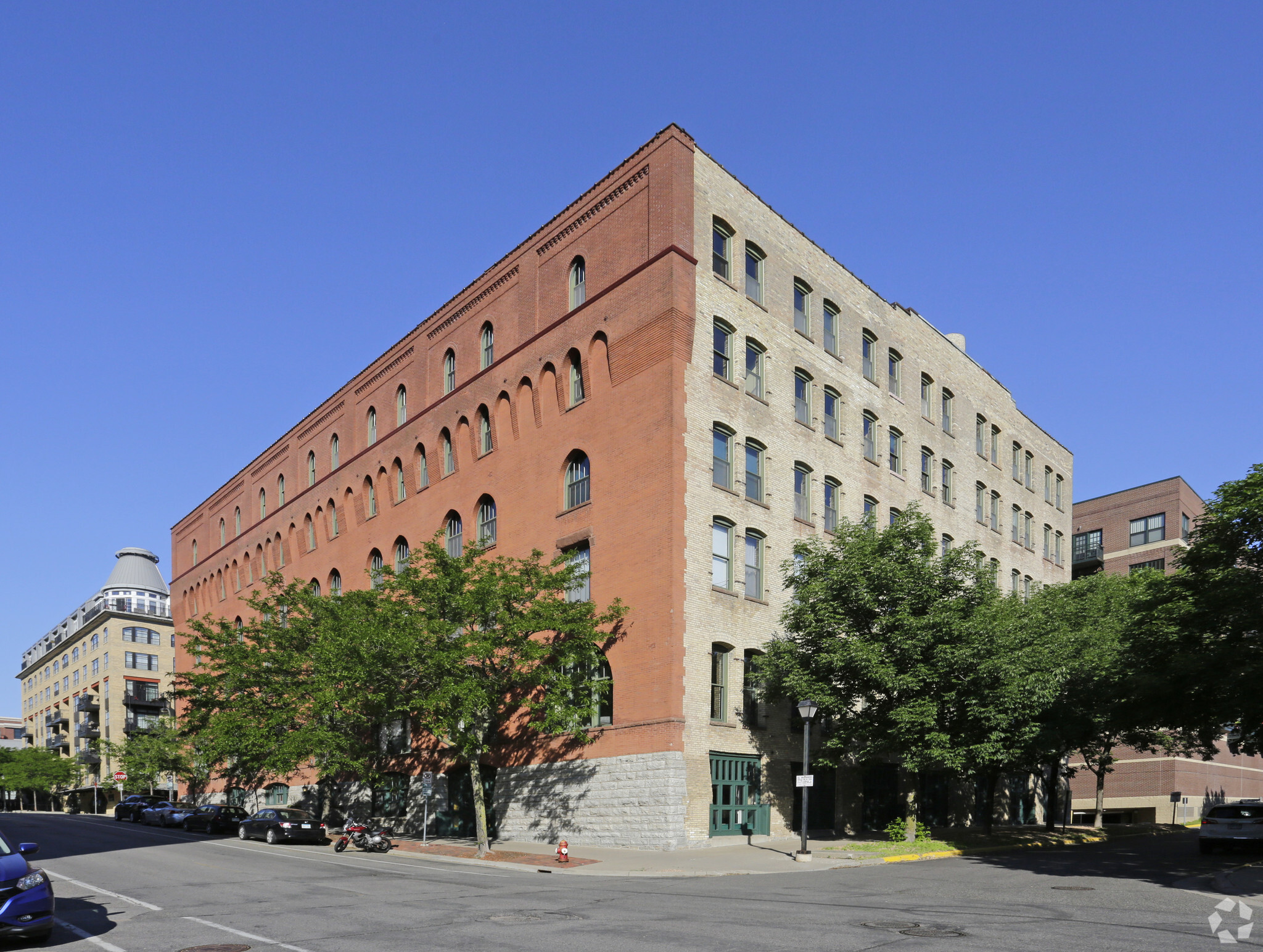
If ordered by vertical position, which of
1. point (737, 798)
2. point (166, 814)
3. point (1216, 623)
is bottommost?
point (166, 814)

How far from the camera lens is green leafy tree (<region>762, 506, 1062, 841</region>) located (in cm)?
2889

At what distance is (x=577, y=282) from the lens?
3828 cm

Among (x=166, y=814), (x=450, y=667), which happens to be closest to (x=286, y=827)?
(x=450, y=667)

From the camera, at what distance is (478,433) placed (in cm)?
4266

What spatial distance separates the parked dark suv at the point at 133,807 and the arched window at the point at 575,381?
1415 inches

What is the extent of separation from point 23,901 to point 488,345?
32.8 meters

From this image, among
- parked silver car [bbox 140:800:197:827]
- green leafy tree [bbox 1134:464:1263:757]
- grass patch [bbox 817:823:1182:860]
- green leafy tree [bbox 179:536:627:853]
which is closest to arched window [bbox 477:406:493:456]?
green leafy tree [bbox 179:536:627:853]

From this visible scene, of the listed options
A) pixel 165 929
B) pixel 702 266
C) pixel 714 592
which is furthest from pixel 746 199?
pixel 165 929

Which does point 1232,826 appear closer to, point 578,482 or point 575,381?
point 578,482

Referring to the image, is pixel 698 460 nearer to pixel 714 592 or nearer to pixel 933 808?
pixel 714 592

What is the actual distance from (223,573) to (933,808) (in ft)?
157

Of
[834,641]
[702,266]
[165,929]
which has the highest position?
[702,266]

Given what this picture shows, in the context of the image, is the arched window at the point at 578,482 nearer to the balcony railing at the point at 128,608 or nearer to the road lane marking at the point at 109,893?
the road lane marking at the point at 109,893

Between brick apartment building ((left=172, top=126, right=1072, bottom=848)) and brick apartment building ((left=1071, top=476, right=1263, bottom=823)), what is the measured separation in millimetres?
25843
